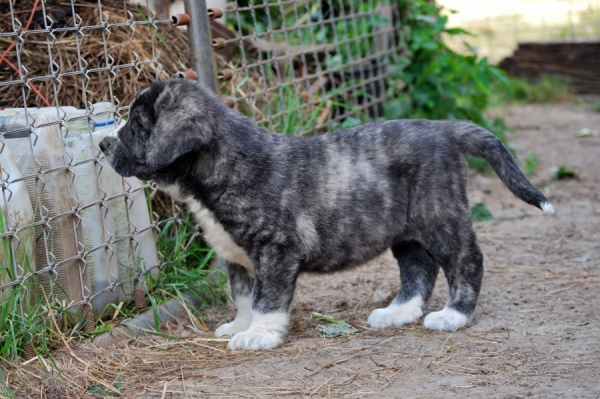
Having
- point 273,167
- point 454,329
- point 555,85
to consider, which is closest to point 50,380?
point 273,167

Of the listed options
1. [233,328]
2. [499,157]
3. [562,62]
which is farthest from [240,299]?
[562,62]

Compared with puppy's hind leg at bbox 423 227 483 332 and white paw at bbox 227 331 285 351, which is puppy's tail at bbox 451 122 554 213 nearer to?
puppy's hind leg at bbox 423 227 483 332

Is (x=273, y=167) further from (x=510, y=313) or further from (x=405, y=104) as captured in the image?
(x=405, y=104)

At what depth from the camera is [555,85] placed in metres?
12.0

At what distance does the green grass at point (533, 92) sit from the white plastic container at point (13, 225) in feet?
30.7

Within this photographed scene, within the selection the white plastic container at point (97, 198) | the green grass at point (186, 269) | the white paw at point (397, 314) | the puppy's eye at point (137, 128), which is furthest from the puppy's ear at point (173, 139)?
the white paw at point (397, 314)

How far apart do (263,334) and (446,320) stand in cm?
100

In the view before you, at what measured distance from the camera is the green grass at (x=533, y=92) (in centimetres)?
1190

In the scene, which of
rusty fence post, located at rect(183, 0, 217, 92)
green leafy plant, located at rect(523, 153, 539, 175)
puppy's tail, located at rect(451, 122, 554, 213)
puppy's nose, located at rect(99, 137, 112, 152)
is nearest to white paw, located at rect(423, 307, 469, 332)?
puppy's tail, located at rect(451, 122, 554, 213)

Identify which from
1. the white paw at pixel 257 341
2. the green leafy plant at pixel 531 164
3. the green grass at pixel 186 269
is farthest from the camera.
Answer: the green leafy plant at pixel 531 164

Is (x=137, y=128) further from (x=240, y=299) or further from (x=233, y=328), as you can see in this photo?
(x=233, y=328)

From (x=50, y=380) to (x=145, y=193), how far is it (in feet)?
5.07

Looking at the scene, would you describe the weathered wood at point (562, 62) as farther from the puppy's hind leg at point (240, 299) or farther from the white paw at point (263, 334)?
the white paw at point (263, 334)

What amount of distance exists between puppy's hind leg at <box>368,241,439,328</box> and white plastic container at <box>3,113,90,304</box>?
1.69m
